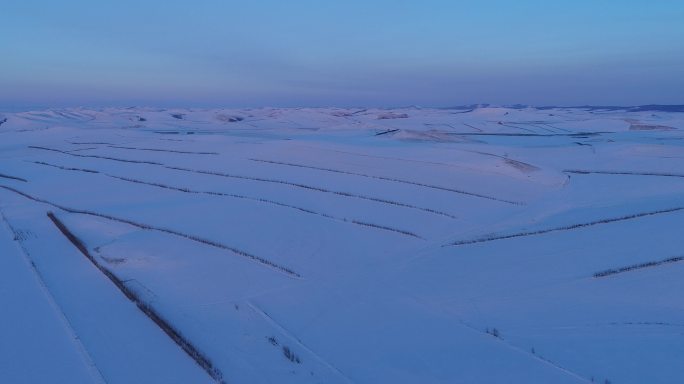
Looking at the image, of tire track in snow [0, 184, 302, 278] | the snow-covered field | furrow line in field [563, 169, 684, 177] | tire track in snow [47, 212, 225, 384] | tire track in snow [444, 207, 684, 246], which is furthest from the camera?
furrow line in field [563, 169, 684, 177]

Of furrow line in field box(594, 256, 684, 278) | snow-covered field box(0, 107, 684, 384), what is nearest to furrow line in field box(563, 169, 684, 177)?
snow-covered field box(0, 107, 684, 384)

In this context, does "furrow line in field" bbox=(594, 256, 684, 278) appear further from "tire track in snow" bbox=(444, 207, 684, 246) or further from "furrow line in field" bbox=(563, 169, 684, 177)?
"furrow line in field" bbox=(563, 169, 684, 177)

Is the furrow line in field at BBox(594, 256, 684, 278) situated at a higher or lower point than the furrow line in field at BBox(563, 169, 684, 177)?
lower

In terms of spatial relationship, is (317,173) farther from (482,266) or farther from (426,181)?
(482,266)

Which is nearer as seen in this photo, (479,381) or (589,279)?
(479,381)

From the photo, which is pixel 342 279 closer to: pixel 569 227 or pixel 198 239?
pixel 198 239

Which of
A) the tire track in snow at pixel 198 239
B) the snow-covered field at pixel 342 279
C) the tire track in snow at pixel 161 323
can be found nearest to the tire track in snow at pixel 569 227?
the snow-covered field at pixel 342 279

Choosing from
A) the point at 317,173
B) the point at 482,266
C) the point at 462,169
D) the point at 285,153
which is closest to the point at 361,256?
the point at 482,266

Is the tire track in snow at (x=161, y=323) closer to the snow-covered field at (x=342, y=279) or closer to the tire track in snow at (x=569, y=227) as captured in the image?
the snow-covered field at (x=342, y=279)
